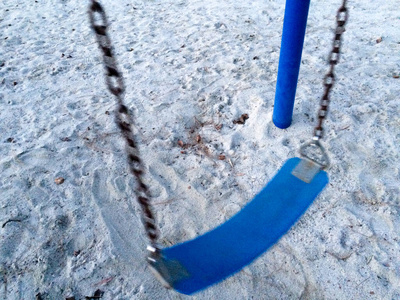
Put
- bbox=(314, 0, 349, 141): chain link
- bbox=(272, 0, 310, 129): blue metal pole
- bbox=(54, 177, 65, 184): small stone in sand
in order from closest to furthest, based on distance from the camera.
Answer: bbox=(314, 0, 349, 141): chain link → bbox=(272, 0, 310, 129): blue metal pole → bbox=(54, 177, 65, 184): small stone in sand

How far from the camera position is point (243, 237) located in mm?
1649

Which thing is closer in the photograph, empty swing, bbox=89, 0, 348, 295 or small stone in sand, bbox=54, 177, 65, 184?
empty swing, bbox=89, 0, 348, 295

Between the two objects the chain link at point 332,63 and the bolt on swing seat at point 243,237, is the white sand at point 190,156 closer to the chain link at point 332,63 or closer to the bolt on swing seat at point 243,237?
the bolt on swing seat at point 243,237

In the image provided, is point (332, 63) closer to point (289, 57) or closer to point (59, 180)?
point (289, 57)

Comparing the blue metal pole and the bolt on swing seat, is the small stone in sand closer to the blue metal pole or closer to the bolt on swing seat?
the bolt on swing seat

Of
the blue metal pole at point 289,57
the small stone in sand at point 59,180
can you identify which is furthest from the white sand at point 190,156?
the blue metal pole at point 289,57

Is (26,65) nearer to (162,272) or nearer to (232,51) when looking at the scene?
(232,51)

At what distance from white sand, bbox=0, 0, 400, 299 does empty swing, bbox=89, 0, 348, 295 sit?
5 cm

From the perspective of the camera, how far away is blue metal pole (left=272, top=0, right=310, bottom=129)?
1738 millimetres

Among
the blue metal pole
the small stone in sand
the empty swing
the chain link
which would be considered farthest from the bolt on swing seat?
the small stone in sand

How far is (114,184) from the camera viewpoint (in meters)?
1.92

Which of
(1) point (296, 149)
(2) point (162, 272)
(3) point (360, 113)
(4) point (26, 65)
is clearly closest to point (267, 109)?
(1) point (296, 149)

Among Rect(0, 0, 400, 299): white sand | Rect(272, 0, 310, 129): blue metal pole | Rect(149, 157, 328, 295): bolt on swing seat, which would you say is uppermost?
Rect(272, 0, 310, 129): blue metal pole

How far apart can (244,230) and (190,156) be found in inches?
25.5
